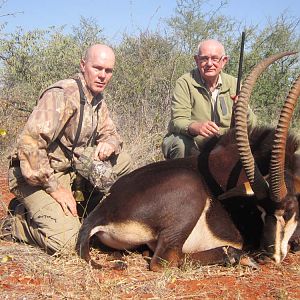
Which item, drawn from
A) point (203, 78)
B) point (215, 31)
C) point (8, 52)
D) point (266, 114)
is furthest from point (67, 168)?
point (215, 31)

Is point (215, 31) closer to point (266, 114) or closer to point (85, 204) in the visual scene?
point (266, 114)

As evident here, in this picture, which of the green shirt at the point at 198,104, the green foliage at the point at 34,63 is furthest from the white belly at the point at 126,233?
the green foliage at the point at 34,63

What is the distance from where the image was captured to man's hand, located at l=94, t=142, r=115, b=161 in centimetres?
426

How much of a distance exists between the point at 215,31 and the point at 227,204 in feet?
29.8

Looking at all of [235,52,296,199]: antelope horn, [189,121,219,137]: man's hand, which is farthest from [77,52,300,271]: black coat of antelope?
[189,121,219,137]: man's hand

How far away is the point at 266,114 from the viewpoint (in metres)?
10.1

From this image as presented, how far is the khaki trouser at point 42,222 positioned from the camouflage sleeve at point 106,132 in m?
0.65

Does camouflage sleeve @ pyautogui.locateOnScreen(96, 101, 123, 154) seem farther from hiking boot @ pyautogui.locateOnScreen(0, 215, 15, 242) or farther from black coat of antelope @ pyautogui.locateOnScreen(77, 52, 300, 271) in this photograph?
hiking boot @ pyautogui.locateOnScreen(0, 215, 15, 242)

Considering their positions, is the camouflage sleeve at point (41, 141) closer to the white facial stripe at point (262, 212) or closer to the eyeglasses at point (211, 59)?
the white facial stripe at point (262, 212)

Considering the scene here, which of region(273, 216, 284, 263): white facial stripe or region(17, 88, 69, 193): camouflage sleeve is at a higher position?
region(17, 88, 69, 193): camouflage sleeve

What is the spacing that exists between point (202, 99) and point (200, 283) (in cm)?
261

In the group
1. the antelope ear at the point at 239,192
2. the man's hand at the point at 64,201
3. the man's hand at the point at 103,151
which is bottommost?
the man's hand at the point at 64,201

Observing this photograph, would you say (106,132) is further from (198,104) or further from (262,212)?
(262,212)

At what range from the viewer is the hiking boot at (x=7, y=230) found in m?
4.08
